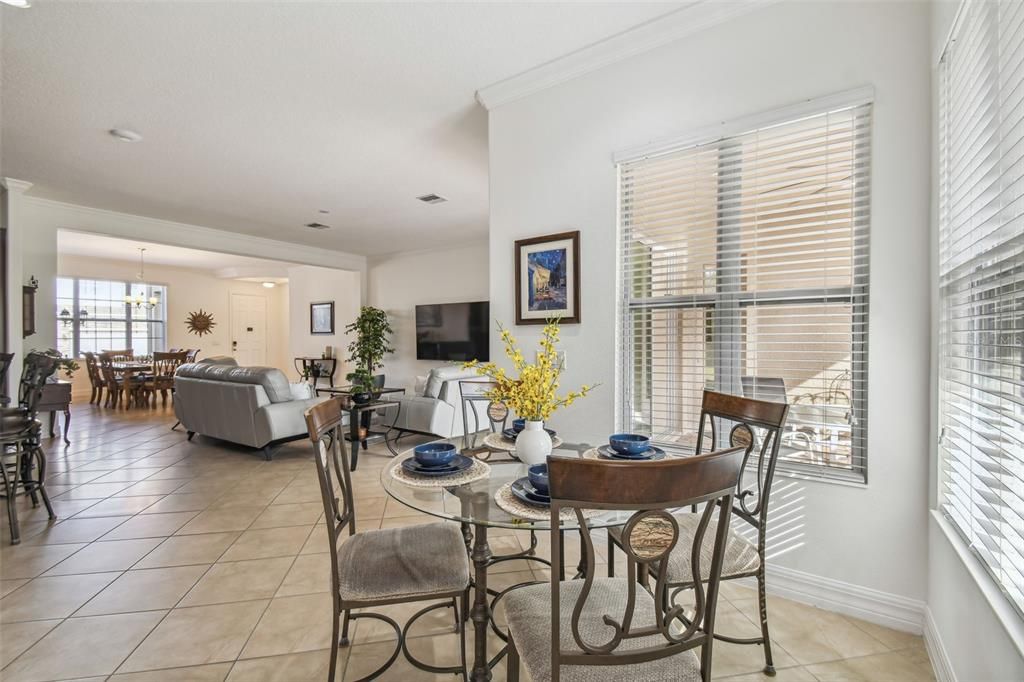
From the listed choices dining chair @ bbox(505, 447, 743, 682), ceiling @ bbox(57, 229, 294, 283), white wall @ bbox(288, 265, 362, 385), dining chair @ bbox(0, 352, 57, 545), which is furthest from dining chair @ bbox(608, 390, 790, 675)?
white wall @ bbox(288, 265, 362, 385)

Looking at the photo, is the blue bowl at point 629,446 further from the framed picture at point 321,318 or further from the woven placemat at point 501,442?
the framed picture at point 321,318

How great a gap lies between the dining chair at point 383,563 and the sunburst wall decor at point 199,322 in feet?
33.7

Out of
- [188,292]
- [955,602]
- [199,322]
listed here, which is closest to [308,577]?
[955,602]

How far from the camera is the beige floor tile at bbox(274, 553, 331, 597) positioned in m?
2.21

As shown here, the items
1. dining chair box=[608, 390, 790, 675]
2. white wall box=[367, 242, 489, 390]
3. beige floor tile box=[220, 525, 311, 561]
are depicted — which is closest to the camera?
dining chair box=[608, 390, 790, 675]

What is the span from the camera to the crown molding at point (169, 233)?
518cm

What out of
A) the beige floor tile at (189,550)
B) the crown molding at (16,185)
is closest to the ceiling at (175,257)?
the crown molding at (16,185)

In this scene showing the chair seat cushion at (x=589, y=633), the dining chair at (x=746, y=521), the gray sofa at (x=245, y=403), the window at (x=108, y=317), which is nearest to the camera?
the chair seat cushion at (x=589, y=633)

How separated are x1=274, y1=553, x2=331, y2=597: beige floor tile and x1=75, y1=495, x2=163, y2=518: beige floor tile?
1641 millimetres

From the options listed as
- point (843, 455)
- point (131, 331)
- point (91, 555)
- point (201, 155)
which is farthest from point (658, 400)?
point (131, 331)

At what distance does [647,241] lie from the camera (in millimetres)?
2465

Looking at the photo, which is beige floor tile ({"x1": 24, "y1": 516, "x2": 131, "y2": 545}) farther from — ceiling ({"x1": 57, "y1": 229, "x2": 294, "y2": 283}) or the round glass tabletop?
ceiling ({"x1": 57, "y1": 229, "x2": 294, "y2": 283})

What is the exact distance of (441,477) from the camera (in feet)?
5.18

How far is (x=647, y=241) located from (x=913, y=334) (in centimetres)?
120
